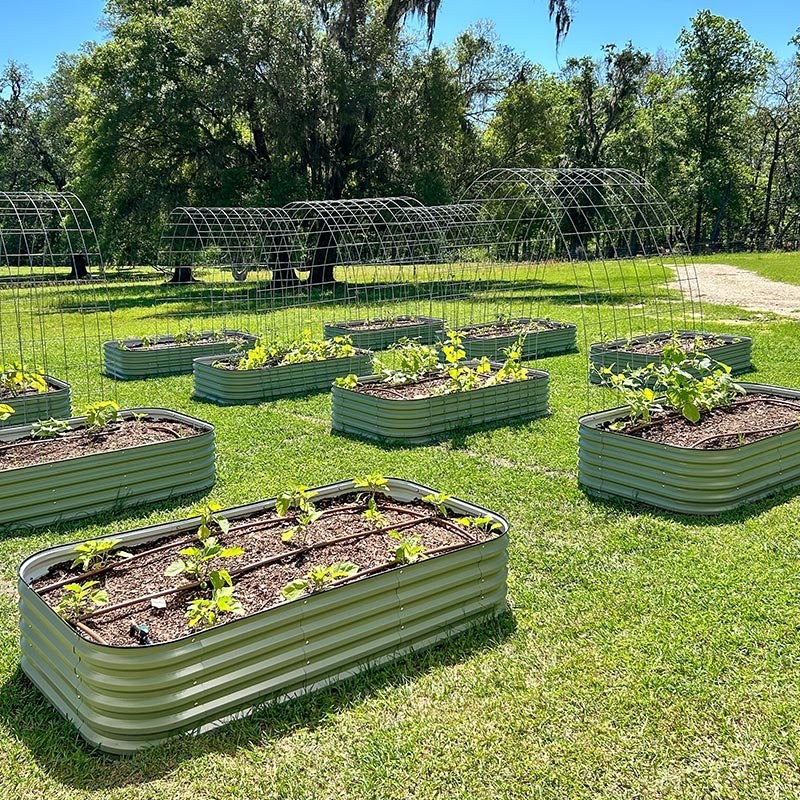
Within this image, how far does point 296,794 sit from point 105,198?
23.3 meters

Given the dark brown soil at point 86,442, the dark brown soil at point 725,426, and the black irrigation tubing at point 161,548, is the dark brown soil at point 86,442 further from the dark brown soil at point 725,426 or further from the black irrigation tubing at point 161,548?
the dark brown soil at point 725,426

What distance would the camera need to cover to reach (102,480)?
561 centimetres

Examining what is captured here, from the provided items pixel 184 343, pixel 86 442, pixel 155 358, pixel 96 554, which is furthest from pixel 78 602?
pixel 184 343

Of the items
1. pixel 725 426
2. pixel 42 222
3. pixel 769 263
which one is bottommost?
pixel 725 426

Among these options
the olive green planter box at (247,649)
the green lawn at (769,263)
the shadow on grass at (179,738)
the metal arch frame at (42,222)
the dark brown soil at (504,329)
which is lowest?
the shadow on grass at (179,738)

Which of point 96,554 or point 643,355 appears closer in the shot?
point 96,554

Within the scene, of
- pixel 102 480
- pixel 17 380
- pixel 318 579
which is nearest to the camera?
pixel 318 579

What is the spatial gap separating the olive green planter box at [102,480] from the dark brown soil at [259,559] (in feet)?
5.21

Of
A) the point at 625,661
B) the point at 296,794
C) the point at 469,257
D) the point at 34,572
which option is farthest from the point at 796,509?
the point at 469,257

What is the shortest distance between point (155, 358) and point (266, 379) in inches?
109

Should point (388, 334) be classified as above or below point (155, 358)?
above

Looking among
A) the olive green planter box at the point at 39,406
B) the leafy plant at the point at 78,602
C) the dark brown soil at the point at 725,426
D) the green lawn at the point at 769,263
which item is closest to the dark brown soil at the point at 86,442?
the olive green planter box at the point at 39,406

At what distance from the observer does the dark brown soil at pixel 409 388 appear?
7.76m

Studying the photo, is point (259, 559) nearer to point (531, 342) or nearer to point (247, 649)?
point (247, 649)
